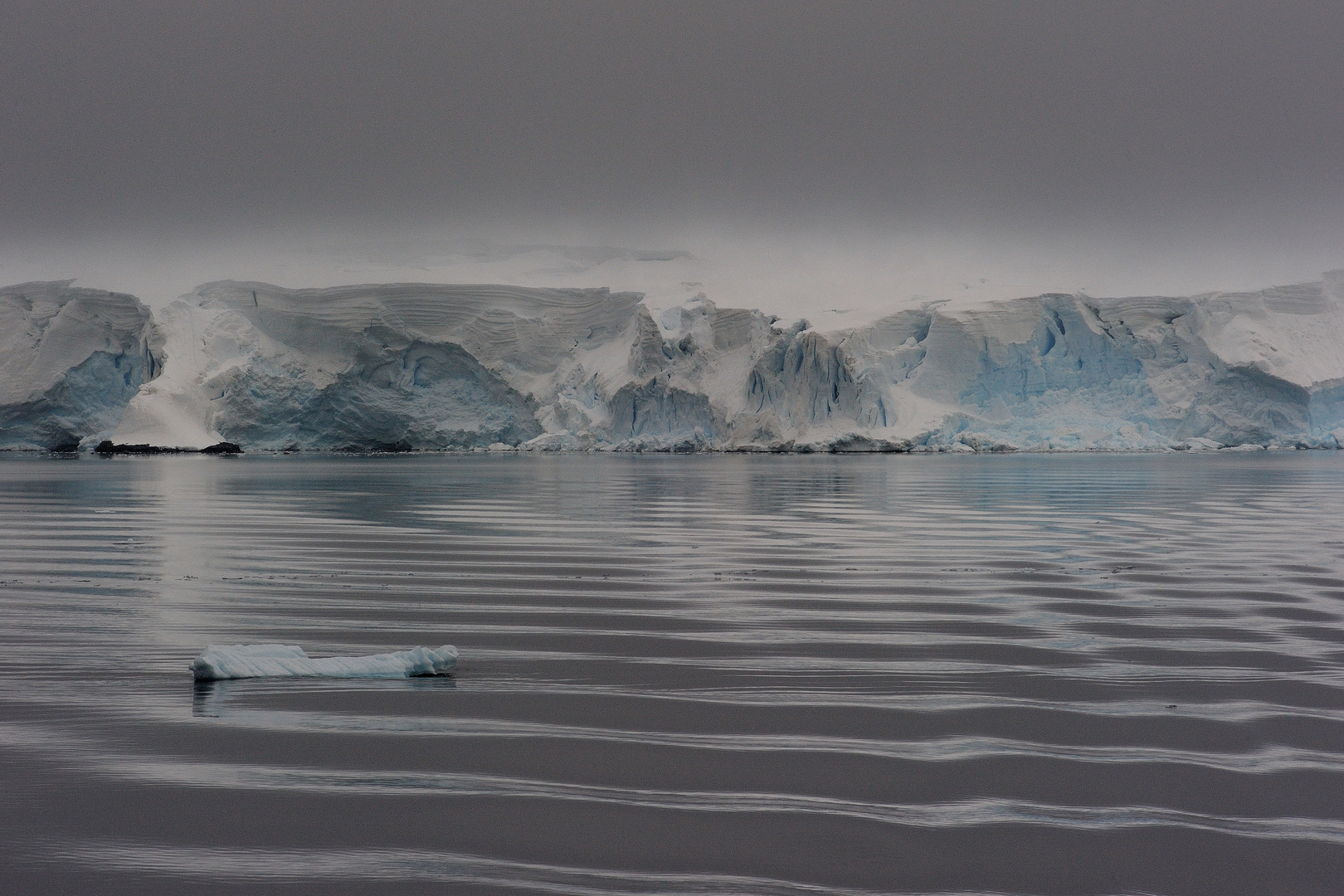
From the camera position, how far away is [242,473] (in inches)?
1054

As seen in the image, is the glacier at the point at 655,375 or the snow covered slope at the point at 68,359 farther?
the snow covered slope at the point at 68,359

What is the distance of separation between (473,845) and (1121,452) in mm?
48987

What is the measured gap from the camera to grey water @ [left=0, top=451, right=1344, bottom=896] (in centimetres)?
252

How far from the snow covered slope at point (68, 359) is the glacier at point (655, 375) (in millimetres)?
92

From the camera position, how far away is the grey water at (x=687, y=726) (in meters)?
2.52

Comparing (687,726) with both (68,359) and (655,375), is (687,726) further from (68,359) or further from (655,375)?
(68,359)

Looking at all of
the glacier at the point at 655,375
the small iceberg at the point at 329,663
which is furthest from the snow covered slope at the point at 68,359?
the small iceberg at the point at 329,663

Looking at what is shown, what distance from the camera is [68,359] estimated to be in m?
41.9

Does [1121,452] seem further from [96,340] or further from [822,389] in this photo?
[96,340]

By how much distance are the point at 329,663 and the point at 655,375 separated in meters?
37.5

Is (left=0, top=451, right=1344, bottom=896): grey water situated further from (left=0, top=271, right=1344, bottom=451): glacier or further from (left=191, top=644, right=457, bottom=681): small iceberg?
(left=0, top=271, right=1344, bottom=451): glacier

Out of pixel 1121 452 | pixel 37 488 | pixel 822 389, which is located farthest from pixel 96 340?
pixel 1121 452

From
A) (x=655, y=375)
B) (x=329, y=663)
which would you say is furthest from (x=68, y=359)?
(x=329, y=663)

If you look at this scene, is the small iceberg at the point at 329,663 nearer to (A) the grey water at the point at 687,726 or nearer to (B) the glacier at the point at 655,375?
(A) the grey water at the point at 687,726
